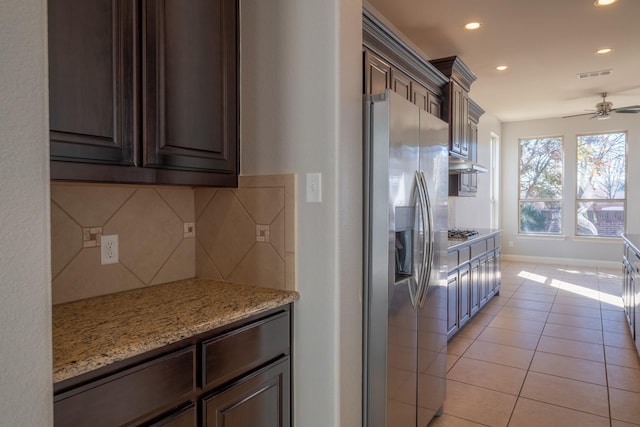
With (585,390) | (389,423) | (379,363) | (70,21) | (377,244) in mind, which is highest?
(70,21)

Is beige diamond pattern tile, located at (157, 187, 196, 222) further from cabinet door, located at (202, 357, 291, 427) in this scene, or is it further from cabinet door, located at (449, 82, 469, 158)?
cabinet door, located at (449, 82, 469, 158)

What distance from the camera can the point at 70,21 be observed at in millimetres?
1238

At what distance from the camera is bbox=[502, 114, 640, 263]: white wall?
7426 millimetres

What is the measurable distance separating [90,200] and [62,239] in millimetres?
186

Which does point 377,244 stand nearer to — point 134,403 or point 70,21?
point 134,403

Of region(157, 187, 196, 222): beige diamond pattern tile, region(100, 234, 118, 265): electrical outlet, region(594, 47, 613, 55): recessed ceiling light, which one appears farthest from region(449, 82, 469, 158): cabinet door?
region(100, 234, 118, 265): electrical outlet

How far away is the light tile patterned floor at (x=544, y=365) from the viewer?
251cm

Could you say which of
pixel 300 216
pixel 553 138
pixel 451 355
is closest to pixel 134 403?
pixel 300 216

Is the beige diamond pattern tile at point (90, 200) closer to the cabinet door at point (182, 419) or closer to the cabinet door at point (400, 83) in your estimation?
the cabinet door at point (182, 419)

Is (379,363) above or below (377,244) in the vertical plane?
below

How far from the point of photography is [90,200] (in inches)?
64.6

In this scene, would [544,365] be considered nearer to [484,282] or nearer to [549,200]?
[484,282]

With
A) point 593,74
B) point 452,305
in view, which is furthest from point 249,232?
point 593,74

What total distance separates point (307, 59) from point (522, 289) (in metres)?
5.46
